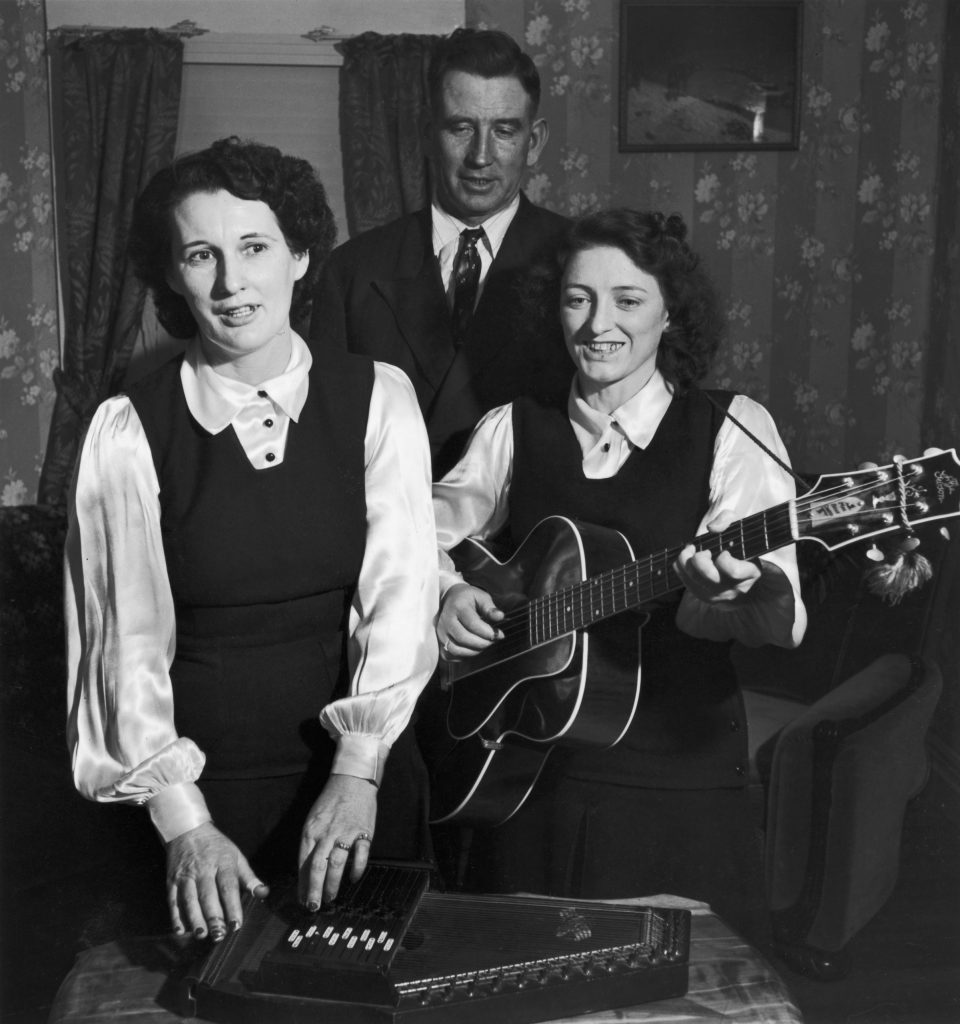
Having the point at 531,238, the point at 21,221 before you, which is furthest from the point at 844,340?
the point at 21,221

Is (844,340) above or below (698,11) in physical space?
below

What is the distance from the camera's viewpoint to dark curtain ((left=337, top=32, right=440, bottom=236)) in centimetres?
155

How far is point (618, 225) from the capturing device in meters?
1.56

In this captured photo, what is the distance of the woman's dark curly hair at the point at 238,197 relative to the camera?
139 centimetres

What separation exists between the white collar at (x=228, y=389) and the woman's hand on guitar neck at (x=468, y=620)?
0.39 m

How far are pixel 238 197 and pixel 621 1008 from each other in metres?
1.12

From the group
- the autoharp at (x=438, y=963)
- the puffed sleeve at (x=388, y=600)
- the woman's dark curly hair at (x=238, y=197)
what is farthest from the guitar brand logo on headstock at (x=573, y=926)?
the woman's dark curly hair at (x=238, y=197)

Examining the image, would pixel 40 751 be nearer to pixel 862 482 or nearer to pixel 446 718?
pixel 446 718

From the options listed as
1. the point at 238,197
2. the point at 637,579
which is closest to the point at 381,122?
the point at 238,197

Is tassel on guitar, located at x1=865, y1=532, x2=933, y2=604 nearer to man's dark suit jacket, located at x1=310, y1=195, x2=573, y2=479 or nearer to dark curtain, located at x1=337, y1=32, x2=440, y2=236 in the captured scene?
man's dark suit jacket, located at x1=310, y1=195, x2=573, y2=479

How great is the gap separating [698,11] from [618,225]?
34 centimetres

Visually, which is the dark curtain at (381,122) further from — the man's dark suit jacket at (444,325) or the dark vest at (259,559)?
the dark vest at (259,559)

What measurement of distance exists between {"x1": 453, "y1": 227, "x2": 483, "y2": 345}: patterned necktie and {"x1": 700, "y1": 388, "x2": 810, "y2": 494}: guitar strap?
389 mm

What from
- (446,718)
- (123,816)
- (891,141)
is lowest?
(123,816)
